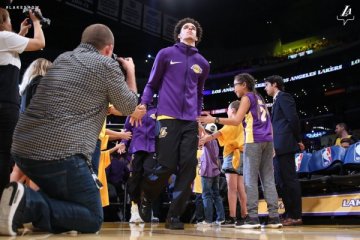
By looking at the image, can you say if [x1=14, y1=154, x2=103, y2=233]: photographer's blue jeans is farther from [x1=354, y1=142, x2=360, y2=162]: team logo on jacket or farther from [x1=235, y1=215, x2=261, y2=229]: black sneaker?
[x1=354, y1=142, x2=360, y2=162]: team logo on jacket

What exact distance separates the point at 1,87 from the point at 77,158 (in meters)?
0.77

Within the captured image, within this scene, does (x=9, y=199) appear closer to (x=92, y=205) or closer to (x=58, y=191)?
(x=58, y=191)

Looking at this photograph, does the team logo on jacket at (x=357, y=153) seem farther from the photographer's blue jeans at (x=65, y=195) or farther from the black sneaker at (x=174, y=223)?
the photographer's blue jeans at (x=65, y=195)

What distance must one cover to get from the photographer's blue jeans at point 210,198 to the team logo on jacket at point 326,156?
168 cm

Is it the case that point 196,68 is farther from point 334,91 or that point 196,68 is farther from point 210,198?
point 334,91

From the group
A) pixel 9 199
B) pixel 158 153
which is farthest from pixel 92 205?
pixel 158 153

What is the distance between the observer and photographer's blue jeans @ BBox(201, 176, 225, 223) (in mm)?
5898

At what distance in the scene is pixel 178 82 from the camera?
345 cm

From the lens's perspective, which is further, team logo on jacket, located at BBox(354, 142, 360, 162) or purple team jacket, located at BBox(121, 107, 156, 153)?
team logo on jacket, located at BBox(354, 142, 360, 162)

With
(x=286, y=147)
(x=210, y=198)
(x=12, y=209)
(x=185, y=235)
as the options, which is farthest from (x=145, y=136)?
(x=12, y=209)

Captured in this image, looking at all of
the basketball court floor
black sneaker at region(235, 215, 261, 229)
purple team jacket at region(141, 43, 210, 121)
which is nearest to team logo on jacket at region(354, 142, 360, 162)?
black sneaker at region(235, 215, 261, 229)

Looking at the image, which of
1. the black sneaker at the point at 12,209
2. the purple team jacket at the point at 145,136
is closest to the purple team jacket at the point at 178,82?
the black sneaker at the point at 12,209

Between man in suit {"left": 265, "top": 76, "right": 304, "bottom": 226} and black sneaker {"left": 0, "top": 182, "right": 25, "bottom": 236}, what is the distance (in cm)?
341

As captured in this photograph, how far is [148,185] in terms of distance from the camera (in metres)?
3.32
